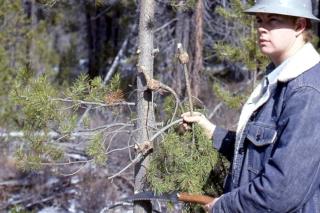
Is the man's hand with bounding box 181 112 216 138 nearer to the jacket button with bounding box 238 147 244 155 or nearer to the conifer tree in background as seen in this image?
the jacket button with bounding box 238 147 244 155

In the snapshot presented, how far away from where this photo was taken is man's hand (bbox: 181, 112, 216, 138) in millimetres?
2797

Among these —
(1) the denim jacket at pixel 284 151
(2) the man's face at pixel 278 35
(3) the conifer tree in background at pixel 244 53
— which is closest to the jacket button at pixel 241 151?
(1) the denim jacket at pixel 284 151

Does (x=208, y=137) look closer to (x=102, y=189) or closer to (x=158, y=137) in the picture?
(x=158, y=137)

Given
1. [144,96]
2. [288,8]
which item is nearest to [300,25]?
[288,8]

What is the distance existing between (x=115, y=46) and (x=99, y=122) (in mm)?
8036

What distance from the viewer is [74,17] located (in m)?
15.2

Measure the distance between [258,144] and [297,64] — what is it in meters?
0.33

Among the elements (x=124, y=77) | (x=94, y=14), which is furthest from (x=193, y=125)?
(x=94, y=14)

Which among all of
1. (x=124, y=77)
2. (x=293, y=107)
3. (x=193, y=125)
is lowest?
(x=124, y=77)

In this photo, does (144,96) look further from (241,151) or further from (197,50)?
(197,50)

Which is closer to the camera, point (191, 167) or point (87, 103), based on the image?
point (191, 167)

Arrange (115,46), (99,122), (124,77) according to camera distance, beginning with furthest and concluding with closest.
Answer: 1. (115,46)
2. (124,77)
3. (99,122)

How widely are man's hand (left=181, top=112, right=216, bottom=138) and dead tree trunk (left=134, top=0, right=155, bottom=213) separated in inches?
15.2

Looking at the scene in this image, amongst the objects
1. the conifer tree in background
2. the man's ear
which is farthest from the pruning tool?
A: the conifer tree in background
